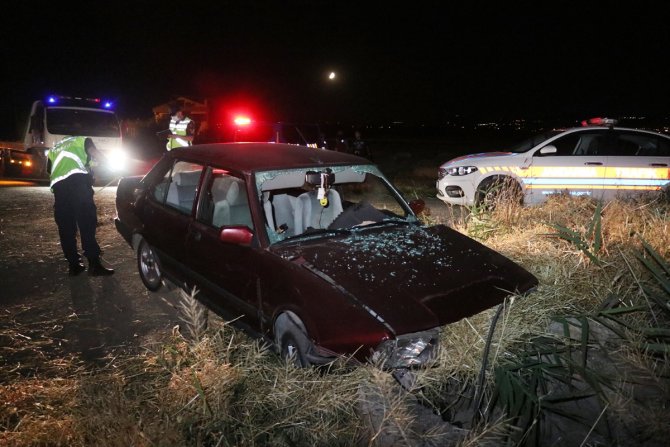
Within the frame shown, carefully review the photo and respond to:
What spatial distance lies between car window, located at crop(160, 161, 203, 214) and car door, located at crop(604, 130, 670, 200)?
6.30m

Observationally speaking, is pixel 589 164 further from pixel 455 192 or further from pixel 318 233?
pixel 318 233

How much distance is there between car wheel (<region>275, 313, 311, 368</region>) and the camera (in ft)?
8.91

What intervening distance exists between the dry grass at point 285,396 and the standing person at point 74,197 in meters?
2.18

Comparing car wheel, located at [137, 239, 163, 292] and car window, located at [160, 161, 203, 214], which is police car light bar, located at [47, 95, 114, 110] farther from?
car window, located at [160, 161, 203, 214]

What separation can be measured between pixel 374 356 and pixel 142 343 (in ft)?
6.69

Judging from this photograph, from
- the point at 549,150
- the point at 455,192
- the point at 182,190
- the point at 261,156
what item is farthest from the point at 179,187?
the point at 549,150

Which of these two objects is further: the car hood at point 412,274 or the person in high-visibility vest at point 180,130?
the person in high-visibility vest at point 180,130

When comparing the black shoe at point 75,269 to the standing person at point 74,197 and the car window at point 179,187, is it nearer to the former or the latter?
the standing person at point 74,197

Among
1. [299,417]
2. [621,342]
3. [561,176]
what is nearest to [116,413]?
[299,417]

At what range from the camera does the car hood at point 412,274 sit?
2502 millimetres

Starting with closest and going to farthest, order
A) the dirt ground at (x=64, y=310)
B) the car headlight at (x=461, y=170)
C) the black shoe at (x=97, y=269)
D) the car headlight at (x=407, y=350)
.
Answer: the car headlight at (x=407, y=350) < the dirt ground at (x=64, y=310) < the black shoe at (x=97, y=269) < the car headlight at (x=461, y=170)

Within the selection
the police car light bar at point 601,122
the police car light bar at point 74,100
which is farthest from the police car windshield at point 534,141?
the police car light bar at point 74,100

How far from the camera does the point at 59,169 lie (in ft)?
15.8

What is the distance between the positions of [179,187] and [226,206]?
2.70 feet
